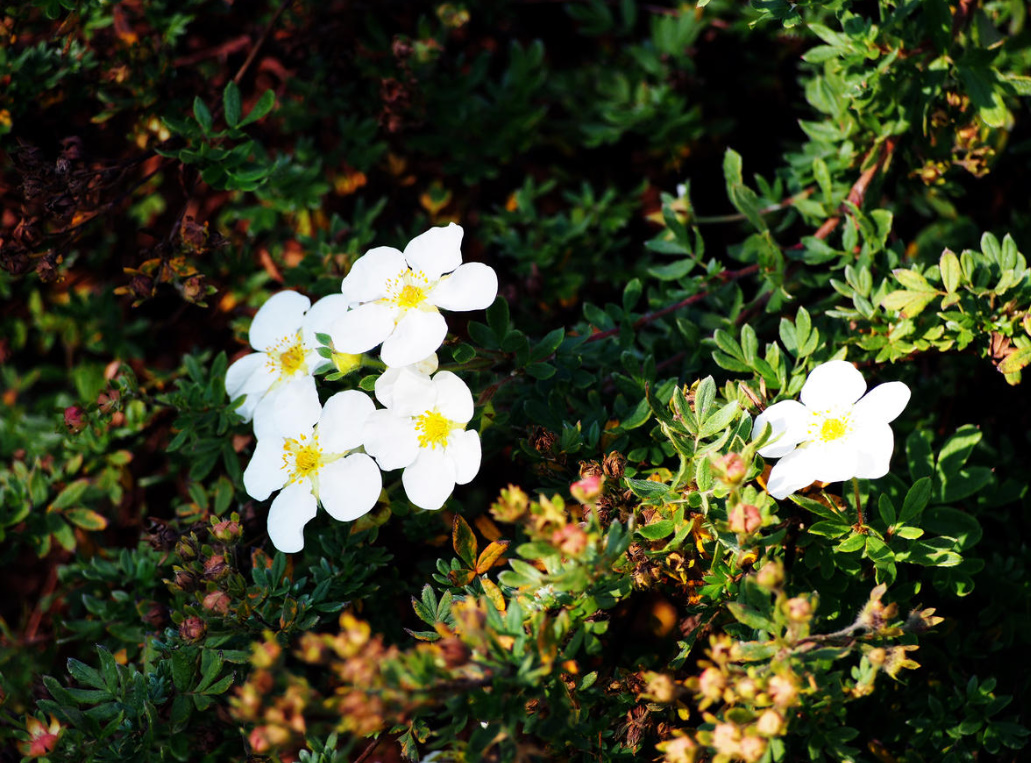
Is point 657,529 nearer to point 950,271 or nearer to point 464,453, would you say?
point 464,453

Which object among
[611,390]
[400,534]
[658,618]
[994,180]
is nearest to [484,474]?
[400,534]

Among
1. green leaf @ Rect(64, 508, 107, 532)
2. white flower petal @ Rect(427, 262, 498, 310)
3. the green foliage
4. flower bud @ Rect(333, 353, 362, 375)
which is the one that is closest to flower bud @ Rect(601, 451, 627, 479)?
the green foliage

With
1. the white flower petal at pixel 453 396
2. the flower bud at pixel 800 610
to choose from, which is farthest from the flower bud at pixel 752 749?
the white flower petal at pixel 453 396

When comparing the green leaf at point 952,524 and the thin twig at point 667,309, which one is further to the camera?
the thin twig at point 667,309

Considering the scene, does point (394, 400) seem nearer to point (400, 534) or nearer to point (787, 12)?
point (400, 534)

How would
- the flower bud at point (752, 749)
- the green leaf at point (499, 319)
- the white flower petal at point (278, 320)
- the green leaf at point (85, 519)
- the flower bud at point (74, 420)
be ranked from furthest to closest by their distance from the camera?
1. the green leaf at point (85, 519)
2. the flower bud at point (74, 420)
3. the white flower petal at point (278, 320)
4. the green leaf at point (499, 319)
5. the flower bud at point (752, 749)

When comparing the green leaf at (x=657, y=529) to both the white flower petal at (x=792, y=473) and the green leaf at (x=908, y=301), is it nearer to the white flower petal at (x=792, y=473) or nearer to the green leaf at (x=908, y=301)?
the white flower petal at (x=792, y=473)
